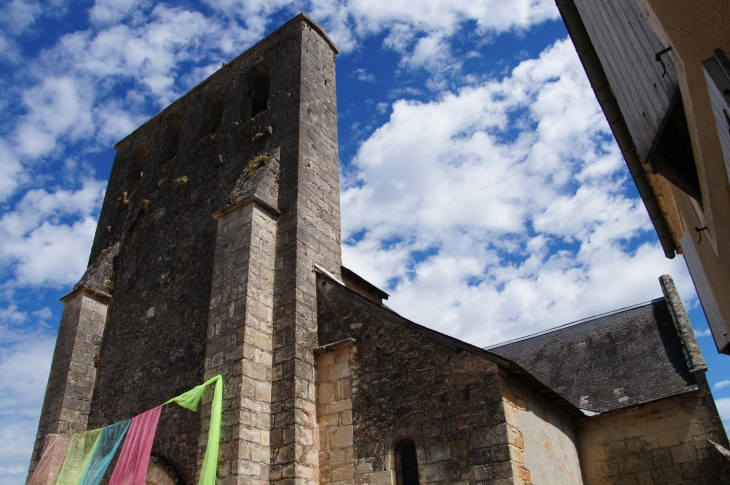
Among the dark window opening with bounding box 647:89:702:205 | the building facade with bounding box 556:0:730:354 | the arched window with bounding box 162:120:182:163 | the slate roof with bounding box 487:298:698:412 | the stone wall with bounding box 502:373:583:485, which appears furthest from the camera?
the arched window with bounding box 162:120:182:163

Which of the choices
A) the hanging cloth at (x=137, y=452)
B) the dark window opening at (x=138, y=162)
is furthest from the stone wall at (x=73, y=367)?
the dark window opening at (x=138, y=162)

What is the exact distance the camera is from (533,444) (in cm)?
670

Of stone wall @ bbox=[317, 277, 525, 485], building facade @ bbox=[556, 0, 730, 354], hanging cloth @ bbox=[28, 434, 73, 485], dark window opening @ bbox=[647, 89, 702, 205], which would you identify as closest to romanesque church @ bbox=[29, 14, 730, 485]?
stone wall @ bbox=[317, 277, 525, 485]

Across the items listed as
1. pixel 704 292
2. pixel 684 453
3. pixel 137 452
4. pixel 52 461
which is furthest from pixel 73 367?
pixel 684 453

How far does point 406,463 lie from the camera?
6535 mm

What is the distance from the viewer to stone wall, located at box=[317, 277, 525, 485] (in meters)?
6.03

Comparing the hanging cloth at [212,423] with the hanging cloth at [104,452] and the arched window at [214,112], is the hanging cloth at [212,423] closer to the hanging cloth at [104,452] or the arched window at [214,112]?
the hanging cloth at [104,452]

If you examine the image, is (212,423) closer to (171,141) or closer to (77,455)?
(77,455)

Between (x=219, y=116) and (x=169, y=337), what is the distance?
17.7 feet

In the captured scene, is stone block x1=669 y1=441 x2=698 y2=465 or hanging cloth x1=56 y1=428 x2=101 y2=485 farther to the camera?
stone block x1=669 y1=441 x2=698 y2=465

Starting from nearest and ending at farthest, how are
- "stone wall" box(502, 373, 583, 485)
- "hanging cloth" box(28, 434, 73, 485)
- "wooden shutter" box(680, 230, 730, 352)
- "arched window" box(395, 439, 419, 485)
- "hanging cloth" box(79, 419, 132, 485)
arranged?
"stone wall" box(502, 373, 583, 485) < "arched window" box(395, 439, 419, 485) < "wooden shutter" box(680, 230, 730, 352) < "hanging cloth" box(79, 419, 132, 485) < "hanging cloth" box(28, 434, 73, 485)

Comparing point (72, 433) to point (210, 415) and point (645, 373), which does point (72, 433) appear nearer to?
point (210, 415)

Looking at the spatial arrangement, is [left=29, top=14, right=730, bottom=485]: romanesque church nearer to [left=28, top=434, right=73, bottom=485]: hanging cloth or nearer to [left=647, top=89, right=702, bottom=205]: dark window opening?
[left=28, top=434, right=73, bottom=485]: hanging cloth

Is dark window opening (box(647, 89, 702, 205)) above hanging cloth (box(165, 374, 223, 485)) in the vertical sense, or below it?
above
